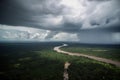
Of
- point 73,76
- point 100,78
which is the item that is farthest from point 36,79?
point 100,78

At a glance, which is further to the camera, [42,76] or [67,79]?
[42,76]

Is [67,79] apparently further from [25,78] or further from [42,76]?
[25,78]

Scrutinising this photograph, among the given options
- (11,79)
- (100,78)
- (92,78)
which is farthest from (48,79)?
(100,78)

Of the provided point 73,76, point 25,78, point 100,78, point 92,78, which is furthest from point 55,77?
point 100,78

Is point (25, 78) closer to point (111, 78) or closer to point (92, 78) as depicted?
point (92, 78)

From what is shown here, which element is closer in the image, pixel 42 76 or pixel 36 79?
pixel 36 79

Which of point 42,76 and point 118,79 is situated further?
point 42,76

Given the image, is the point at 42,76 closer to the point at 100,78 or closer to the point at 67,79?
the point at 67,79
